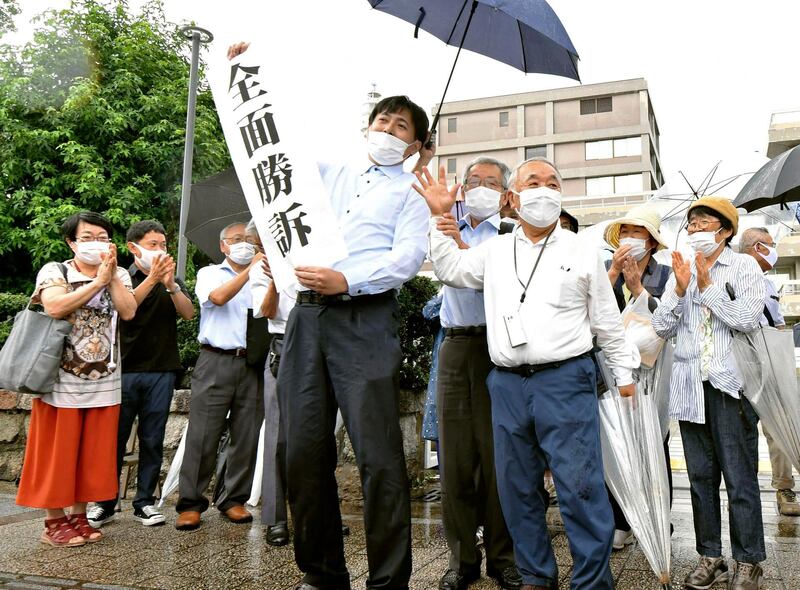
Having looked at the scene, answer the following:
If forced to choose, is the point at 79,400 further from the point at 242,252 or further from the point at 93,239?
the point at 242,252

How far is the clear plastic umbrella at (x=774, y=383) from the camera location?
12.0 feet

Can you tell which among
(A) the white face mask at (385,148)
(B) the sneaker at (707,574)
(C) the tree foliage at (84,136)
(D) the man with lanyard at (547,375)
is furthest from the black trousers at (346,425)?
(C) the tree foliage at (84,136)

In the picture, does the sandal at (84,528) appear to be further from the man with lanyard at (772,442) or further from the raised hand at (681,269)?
the man with lanyard at (772,442)

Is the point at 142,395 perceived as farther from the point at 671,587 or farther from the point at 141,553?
Result: the point at 671,587

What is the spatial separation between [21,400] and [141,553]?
3.49 meters

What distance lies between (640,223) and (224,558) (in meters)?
3.12

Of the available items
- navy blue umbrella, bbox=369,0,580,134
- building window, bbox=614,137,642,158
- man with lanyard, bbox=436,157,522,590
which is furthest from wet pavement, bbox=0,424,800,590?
building window, bbox=614,137,642,158

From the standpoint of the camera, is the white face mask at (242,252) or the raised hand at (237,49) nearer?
the raised hand at (237,49)

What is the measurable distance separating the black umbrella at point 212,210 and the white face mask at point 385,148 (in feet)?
10.6

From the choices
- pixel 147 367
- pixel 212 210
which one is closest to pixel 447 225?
pixel 147 367

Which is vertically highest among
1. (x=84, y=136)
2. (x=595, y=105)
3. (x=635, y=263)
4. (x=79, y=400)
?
(x=595, y=105)

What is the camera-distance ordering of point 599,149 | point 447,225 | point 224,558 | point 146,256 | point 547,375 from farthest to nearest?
point 599,149
point 146,256
point 224,558
point 447,225
point 547,375

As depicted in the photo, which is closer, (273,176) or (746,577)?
(273,176)

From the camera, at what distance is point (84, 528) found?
182 inches
